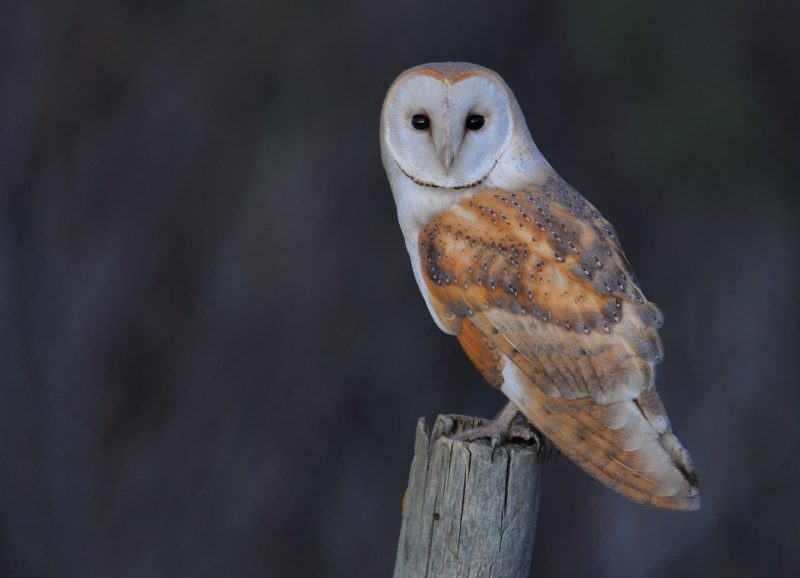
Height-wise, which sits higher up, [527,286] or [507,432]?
[527,286]

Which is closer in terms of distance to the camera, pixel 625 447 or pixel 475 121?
pixel 625 447

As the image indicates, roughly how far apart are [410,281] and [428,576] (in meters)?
1.85

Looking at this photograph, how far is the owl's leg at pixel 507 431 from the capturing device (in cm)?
→ 197

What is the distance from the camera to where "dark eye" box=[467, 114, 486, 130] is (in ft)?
6.54

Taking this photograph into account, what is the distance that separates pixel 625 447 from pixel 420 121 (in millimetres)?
702

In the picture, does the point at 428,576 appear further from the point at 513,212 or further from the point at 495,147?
the point at 495,147

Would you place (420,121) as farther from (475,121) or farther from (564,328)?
(564,328)

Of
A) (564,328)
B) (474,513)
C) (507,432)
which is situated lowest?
(474,513)

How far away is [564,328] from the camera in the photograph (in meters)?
1.92

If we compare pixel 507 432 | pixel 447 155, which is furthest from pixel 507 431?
pixel 447 155

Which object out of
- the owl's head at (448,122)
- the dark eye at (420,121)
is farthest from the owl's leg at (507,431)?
the dark eye at (420,121)

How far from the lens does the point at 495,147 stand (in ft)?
6.61

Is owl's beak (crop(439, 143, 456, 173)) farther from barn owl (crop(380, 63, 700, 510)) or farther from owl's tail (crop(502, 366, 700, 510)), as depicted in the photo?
owl's tail (crop(502, 366, 700, 510))


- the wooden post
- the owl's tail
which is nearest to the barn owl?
the owl's tail
